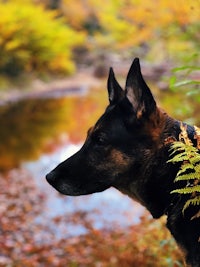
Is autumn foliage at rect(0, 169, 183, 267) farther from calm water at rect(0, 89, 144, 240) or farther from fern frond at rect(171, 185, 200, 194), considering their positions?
fern frond at rect(171, 185, 200, 194)

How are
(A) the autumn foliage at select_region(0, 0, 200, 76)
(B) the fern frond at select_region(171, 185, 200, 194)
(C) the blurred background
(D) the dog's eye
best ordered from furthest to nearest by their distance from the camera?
(A) the autumn foliage at select_region(0, 0, 200, 76) → (C) the blurred background → (D) the dog's eye → (B) the fern frond at select_region(171, 185, 200, 194)

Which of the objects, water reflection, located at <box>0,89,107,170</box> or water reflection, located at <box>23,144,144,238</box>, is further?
water reflection, located at <box>0,89,107,170</box>

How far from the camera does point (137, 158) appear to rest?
2242 millimetres

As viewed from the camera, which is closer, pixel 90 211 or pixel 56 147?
pixel 90 211

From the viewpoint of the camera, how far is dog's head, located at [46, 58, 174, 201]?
7.27 feet

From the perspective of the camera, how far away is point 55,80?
2708 centimetres

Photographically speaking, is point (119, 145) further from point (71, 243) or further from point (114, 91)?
point (71, 243)

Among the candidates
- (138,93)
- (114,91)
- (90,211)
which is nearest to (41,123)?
(90,211)

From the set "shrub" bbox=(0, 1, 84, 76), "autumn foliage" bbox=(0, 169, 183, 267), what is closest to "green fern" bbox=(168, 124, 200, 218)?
"autumn foliage" bbox=(0, 169, 183, 267)

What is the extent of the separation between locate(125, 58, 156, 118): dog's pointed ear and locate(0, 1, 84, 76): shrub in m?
20.7

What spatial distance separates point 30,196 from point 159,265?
4.44 m

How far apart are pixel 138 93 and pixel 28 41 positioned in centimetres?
2310

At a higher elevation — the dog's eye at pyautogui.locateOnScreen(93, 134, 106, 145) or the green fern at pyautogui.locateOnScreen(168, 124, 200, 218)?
the dog's eye at pyautogui.locateOnScreen(93, 134, 106, 145)

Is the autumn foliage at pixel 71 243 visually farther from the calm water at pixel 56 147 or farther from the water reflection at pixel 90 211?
the calm water at pixel 56 147
